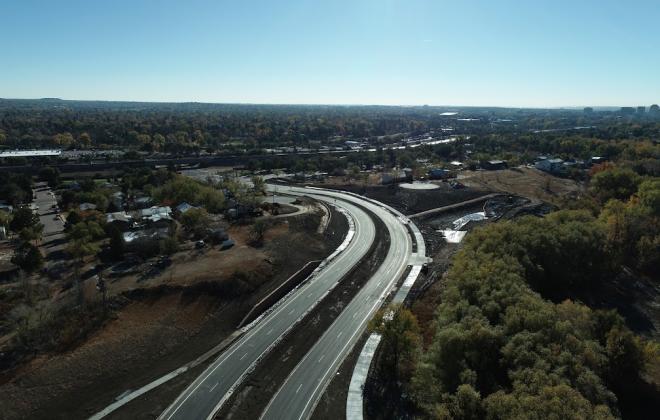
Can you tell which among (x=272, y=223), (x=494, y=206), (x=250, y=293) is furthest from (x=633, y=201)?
(x=250, y=293)

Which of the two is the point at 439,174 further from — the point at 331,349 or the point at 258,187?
the point at 331,349

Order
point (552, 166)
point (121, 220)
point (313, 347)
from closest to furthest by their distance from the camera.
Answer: point (313, 347), point (121, 220), point (552, 166)

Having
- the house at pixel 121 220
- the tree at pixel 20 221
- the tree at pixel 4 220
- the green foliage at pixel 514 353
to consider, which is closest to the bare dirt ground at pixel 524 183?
the green foliage at pixel 514 353

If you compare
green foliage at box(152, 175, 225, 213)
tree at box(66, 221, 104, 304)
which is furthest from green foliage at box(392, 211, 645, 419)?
green foliage at box(152, 175, 225, 213)

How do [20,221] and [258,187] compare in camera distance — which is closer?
[20,221]

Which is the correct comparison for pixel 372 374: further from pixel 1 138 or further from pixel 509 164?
pixel 1 138

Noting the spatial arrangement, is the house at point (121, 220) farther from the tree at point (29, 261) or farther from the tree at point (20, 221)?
the tree at point (29, 261)

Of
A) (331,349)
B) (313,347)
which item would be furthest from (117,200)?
(331,349)
